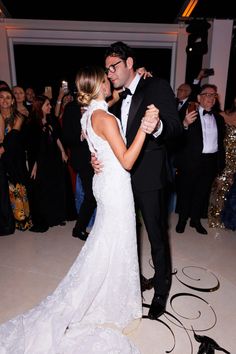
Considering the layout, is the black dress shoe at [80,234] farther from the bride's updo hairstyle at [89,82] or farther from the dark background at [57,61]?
the dark background at [57,61]

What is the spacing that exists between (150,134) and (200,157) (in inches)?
60.9

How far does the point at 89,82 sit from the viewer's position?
168cm

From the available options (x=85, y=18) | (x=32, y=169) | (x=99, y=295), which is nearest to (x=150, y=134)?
(x=99, y=295)

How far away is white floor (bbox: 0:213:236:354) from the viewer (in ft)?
6.52

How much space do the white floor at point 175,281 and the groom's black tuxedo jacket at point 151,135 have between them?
1022 mm

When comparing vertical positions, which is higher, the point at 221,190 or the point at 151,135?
the point at 151,135

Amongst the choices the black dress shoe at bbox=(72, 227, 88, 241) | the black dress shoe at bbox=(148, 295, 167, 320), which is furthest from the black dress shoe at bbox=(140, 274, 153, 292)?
the black dress shoe at bbox=(72, 227, 88, 241)

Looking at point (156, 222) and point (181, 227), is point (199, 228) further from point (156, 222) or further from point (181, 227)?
point (156, 222)

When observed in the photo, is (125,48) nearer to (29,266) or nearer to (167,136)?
(167,136)

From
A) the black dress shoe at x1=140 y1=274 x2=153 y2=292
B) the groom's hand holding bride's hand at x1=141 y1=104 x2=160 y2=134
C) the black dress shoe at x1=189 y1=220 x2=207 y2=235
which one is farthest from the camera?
the black dress shoe at x1=189 y1=220 x2=207 y2=235

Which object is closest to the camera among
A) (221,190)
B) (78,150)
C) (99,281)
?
(99,281)

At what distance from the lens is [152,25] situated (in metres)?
6.63

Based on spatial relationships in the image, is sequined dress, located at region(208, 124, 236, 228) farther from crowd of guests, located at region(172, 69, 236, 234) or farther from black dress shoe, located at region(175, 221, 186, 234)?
black dress shoe, located at region(175, 221, 186, 234)

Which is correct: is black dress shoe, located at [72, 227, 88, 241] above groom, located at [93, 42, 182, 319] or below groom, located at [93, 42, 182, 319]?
below
